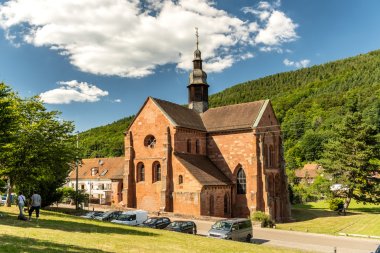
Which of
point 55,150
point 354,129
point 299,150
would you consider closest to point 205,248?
point 55,150

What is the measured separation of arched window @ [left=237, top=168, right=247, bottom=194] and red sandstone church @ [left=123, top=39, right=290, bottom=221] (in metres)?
0.06

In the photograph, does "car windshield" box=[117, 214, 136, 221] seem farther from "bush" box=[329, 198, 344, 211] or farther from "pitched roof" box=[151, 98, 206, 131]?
"bush" box=[329, 198, 344, 211]

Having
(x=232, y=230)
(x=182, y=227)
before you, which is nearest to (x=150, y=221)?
(x=182, y=227)

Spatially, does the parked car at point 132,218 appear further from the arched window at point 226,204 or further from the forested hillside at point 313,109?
the forested hillside at point 313,109

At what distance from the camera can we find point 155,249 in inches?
624

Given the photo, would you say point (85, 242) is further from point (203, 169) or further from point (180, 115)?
point (180, 115)

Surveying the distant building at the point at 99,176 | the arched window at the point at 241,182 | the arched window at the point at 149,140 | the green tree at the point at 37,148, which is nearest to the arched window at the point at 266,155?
the arched window at the point at 241,182

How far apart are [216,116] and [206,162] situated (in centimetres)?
677

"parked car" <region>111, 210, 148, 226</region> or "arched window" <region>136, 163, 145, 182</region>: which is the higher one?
"arched window" <region>136, 163, 145, 182</region>

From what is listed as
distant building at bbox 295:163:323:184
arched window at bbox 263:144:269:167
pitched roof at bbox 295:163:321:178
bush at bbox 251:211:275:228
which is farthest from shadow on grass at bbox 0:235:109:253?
pitched roof at bbox 295:163:321:178

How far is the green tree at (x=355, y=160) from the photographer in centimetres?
5044

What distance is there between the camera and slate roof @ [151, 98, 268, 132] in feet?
144

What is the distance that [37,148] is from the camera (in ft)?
92.4

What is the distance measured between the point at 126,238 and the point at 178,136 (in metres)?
24.3
